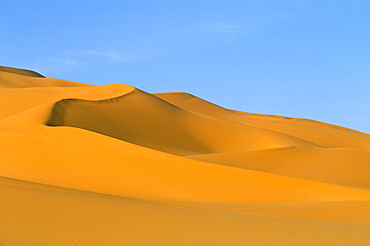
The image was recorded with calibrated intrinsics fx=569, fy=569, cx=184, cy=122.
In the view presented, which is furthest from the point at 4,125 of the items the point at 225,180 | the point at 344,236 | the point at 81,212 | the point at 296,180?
the point at 344,236

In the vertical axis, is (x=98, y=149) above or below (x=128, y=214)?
above

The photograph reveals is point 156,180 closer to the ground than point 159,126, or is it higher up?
closer to the ground

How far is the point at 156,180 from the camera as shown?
16438mm

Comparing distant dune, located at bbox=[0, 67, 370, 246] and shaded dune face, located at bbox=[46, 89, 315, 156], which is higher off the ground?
shaded dune face, located at bbox=[46, 89, 315, 156]

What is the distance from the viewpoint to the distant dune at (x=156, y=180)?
8.60 meters

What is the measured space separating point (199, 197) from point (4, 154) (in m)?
7.55

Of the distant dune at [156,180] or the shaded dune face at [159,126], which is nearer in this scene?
the distant dune at [156,180]

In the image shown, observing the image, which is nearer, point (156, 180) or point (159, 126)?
point (156, 180)

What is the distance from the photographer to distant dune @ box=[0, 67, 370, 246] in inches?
339

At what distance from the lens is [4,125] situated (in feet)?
76.0

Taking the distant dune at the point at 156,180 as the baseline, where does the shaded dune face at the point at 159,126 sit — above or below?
above

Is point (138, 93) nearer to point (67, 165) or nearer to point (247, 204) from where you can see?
point (67, 165)

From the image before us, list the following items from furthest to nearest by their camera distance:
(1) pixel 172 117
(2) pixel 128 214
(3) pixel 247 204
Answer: (1) pixel 172 117 < (3) pixel 247 204 < (2) pixel 128 214

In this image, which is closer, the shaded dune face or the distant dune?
the distant dune
